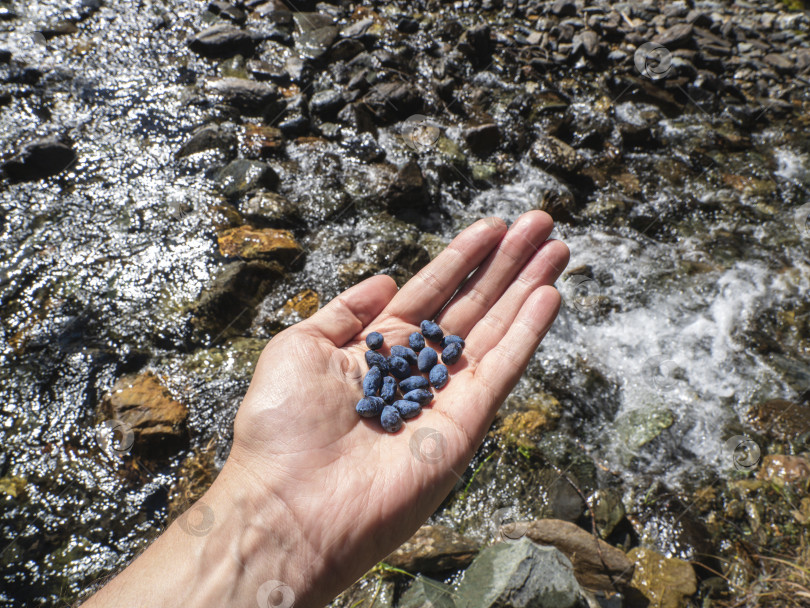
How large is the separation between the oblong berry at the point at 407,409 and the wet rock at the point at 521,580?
0.86 metres

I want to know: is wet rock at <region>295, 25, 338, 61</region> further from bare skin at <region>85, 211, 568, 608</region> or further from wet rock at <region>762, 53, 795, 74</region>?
wet rock at <region>762, 53, 795, 74</region>

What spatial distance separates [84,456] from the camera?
3.07 meters

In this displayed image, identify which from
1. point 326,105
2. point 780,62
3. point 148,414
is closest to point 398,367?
point 148,414

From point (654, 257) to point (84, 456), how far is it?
4635 mm

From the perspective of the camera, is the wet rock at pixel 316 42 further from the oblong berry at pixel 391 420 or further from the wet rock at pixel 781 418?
the wet rock at pixel 781 418

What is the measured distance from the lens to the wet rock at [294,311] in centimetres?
372

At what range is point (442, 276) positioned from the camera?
9.10 ft

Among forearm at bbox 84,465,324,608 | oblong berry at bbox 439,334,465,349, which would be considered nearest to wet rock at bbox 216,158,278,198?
oblong berry at bbox 439,334,465,349

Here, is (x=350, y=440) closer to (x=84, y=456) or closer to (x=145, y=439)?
(x=145, y=439)

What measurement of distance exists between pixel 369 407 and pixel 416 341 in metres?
0.50

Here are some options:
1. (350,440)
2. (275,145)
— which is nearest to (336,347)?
→ (350,440)

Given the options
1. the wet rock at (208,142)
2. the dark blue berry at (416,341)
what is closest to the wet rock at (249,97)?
the wet rock at (208,142)

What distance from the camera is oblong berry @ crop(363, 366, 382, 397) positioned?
7.69ft

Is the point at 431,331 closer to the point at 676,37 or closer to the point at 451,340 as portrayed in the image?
the point at 451,340
